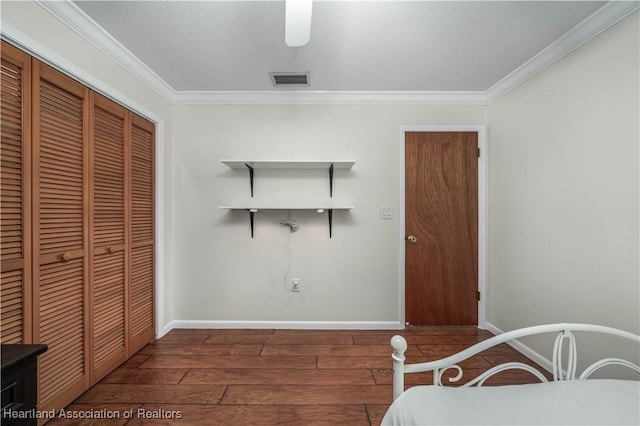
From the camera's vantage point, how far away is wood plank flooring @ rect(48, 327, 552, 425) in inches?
66.8

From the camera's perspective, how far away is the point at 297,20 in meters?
1.27

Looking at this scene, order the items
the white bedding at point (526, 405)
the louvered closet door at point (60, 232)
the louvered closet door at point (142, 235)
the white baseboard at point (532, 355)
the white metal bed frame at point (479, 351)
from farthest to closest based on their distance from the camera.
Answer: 1. the louvered closet door at point (142, 235)
2. the white baseboard at point (532, 355)
3. the louvered closet door at point (60, 232)
4. the white metal bed frame at point (479, 351)
5. the white bedding at point (526, 405)

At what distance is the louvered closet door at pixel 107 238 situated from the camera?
1941 mm

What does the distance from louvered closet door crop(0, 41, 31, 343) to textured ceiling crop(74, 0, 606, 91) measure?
587 millimetres

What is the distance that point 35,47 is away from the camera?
1493mm

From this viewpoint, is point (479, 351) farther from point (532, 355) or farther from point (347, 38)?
point (347, 38)

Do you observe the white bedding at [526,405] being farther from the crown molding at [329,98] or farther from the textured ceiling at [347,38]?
the crown molding at [329,98]

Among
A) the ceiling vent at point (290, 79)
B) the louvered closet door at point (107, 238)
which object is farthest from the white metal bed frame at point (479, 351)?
the ceiling vent at point (290, 79)

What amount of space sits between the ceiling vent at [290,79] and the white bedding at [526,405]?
2.35m

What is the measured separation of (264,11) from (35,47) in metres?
1.21

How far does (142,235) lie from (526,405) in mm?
2735

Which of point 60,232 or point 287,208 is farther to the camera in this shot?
point 287,208

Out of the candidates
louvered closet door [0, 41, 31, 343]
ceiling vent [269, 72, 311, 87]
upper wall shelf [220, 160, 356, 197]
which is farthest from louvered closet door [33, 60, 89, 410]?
ceiling vent [269, 72, 311, 87]

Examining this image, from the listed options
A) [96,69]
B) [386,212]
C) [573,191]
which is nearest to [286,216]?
[386,212]
